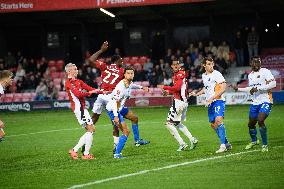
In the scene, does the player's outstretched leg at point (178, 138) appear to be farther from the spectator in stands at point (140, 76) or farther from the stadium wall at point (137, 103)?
the spectator in stands at point (140, 76)

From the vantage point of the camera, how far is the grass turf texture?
10.2 meters

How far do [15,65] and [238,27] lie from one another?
44.4 feet

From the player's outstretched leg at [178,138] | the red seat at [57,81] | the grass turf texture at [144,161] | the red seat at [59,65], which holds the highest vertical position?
the red seat at [59,65]

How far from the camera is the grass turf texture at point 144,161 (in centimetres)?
1022

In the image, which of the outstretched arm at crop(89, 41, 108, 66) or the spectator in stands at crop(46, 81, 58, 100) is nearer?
the outstretched arm at crop(89, 41, 108, 66)

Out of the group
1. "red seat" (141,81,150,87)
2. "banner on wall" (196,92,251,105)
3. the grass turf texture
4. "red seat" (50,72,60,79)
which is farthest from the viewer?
"red seat" (50,72,60,79)

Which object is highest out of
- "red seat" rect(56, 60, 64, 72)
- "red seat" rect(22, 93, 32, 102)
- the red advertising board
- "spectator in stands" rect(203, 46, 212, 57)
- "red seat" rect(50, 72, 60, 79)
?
the red advertising board

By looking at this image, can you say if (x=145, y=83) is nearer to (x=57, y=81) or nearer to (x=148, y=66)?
(x=148, y=66)

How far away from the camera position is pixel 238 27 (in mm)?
37250

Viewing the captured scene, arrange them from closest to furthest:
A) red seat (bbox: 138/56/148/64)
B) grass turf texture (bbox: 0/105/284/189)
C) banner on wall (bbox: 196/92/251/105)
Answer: grass turf texture (bbox: 0/105/284/189) → banner on wall (bbox: 196/92/251/105) → red seat (bbox: 138/56/148/64)

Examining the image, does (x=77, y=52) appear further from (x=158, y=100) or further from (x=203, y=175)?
(x=203, y=175)

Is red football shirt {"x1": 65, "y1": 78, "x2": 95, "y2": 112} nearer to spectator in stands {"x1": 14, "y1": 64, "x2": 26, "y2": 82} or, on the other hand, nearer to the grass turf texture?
the grass turf texture

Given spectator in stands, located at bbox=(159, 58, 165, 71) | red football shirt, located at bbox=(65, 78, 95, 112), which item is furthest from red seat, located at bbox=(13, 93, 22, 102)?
red football shirt, located at bbox=(65, 78, 95, 112)

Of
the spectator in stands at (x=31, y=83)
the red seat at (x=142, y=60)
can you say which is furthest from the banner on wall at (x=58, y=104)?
the red seat at (x=142, y=60)
